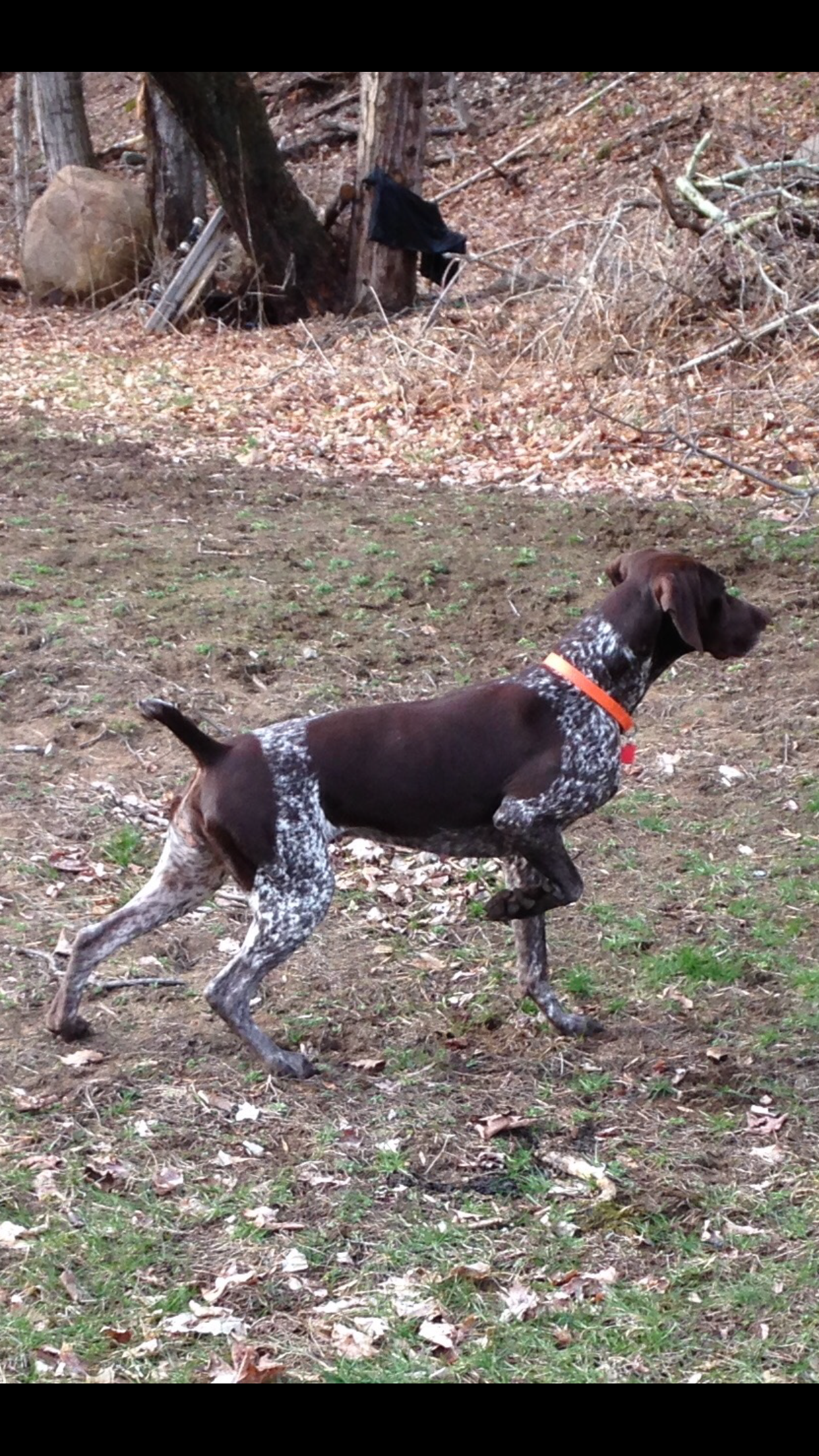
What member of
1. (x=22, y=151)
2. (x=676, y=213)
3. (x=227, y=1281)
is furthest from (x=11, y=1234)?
(x=22, y=151)

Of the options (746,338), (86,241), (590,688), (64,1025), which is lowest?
(86,241)

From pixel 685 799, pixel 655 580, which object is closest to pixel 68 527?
pixel 685 799

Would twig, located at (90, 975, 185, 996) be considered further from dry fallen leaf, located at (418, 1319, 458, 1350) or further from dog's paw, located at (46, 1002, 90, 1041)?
dry fallen leaf, located at (418, 1319, 458, 1350)

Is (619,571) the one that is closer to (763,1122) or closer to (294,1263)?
(763,1122)

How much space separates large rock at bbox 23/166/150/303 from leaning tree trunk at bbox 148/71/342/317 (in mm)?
2237

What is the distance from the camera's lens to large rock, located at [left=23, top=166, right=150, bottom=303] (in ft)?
63.1

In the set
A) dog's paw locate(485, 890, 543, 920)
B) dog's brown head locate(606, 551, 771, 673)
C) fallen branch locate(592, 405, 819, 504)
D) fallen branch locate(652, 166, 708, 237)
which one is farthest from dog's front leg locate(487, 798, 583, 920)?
fallen branch locate(652, 166, 708, 237)

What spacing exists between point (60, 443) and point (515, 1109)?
9317mm

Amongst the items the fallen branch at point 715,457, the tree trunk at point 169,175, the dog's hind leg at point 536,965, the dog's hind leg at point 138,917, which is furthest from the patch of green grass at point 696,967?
the tree trunk at point 169,175

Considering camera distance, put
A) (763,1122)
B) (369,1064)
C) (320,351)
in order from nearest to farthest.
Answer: (763,1122) < (369,1064) < (320,351)

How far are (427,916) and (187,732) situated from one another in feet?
5.80

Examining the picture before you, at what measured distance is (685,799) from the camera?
734cm

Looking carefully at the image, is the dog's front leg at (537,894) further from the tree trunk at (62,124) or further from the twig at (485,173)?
the twig at (485,173)

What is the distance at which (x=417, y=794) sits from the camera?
530 cm
